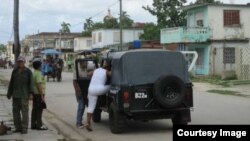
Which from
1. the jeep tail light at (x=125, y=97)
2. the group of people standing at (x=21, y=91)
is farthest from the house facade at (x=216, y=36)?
the group of people standing at (x=21, y=91)

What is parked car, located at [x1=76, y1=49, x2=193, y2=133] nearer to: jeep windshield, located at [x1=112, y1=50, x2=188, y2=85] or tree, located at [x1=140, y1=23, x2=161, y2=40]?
jeep windshield, located at [x1=112, y1=50, x2=188, y2=85]

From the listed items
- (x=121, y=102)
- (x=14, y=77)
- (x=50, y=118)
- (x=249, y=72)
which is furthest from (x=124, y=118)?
(x=249, y=72)

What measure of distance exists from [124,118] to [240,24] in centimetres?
3099

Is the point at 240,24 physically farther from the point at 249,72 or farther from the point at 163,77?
Result: the point at 163,77

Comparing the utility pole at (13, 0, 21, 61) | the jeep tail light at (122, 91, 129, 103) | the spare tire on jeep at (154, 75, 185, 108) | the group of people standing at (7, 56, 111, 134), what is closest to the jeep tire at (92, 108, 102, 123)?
the group of people standing at (7, 56, 111, 134)

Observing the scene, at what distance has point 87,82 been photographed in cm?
1402

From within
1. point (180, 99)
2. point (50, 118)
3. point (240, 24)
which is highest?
point (240, 24)

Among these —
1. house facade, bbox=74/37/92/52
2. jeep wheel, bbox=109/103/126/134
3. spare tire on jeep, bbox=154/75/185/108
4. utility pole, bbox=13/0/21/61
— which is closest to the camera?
spare tire on jeep, bbox=154/75/185/108

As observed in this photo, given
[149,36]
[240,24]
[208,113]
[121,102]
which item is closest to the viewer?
[121,102]

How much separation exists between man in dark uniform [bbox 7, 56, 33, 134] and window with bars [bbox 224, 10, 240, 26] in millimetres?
31288

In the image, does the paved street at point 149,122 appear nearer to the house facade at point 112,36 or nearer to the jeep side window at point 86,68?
the jeep side window at point 86,68

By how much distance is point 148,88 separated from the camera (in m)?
12.3

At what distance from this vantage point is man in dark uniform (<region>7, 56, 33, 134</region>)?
12258mm

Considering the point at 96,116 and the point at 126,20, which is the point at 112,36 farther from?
the point at 96,116
